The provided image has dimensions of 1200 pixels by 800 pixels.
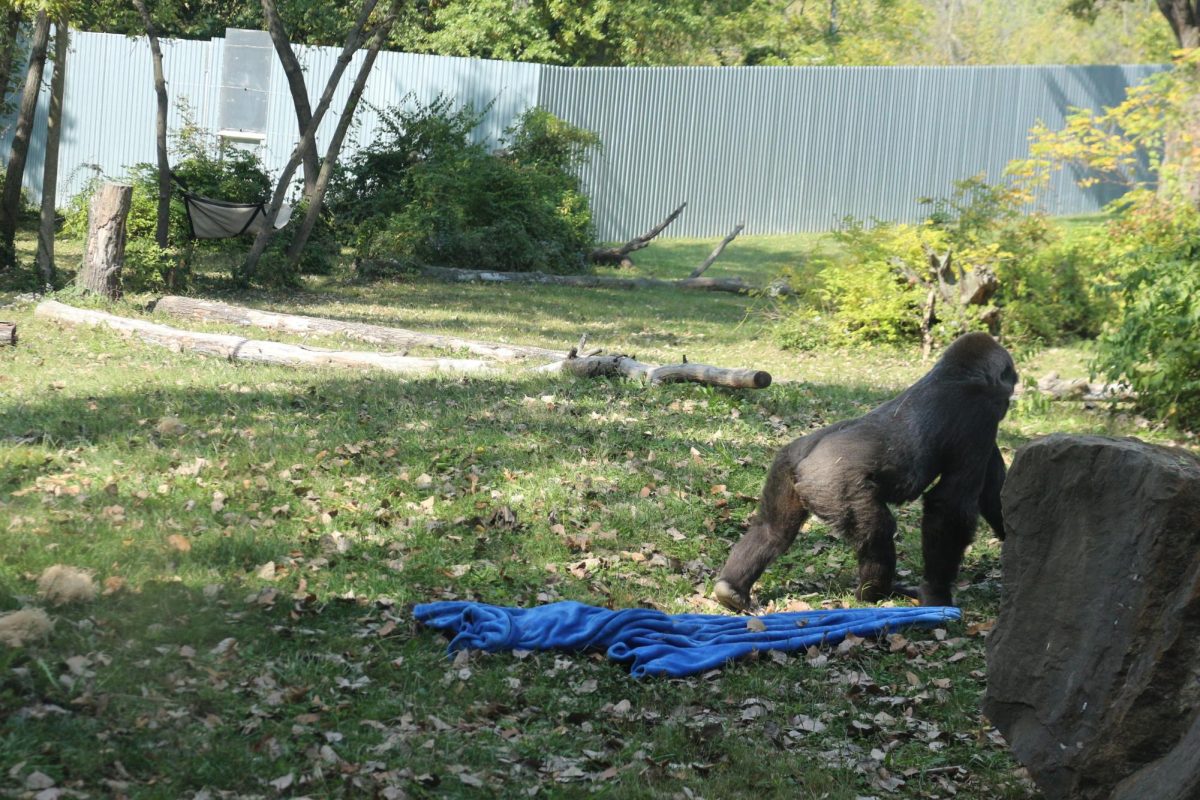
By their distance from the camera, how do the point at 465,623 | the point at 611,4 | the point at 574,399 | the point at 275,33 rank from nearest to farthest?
the point at 465,623 → the point at 574,399 → the point at 275,33 → the point at 611,4

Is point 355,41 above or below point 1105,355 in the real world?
above

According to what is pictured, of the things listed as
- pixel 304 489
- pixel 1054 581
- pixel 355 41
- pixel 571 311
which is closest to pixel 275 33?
pixel 355 41

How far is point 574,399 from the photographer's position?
34.1 ft

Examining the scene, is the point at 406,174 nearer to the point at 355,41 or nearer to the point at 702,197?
the point at 355,41

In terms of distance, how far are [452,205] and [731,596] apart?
631 inches

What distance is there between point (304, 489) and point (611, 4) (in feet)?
93.8

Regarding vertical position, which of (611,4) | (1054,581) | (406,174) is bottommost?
(1054,581)

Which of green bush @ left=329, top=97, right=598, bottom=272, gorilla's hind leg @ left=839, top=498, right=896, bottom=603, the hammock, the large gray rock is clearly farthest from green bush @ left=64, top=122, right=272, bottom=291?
the large gray rock

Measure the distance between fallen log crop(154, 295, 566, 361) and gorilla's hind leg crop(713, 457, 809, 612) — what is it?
6.17m

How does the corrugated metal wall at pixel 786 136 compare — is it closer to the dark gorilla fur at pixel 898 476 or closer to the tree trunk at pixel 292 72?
the tree trunk at pixel 292 72

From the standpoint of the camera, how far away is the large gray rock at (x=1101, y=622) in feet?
12.6

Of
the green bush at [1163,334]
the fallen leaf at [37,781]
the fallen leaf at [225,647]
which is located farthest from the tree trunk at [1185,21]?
the fallen leaf at [37,781]

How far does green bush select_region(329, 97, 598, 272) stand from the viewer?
832 inches

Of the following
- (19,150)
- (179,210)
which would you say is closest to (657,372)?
(19,150)
